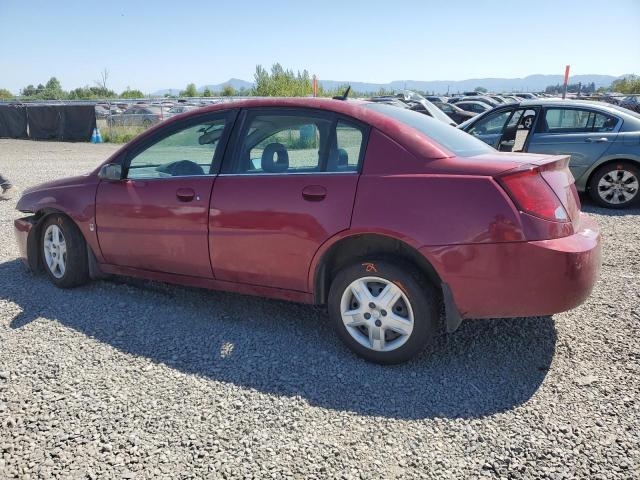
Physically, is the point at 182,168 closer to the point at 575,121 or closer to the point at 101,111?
the point at 575,121

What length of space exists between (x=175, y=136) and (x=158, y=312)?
1.43 metres

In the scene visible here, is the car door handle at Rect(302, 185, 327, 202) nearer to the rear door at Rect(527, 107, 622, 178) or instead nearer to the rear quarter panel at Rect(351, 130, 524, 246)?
the rear quarter panel at Rect(351, 130, 524, 246)

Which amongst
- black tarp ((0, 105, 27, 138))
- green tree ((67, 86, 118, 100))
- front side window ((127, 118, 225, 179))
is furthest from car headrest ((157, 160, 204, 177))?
green tree ((67, 86, 118, 100))

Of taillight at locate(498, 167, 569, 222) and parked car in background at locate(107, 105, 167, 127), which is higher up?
parked car in background at locate(107, 105, 167, 127)

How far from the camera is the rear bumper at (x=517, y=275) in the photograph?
2.82 metres

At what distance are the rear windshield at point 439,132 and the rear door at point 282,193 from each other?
375 mm

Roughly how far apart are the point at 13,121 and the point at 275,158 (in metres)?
28.6

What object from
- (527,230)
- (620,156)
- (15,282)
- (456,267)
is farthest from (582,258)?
(620,156)

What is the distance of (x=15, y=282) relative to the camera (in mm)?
4887

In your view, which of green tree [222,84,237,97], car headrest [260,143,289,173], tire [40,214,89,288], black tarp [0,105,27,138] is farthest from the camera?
green tree [222,84,237,97]

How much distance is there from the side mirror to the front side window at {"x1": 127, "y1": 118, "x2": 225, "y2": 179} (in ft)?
0.25

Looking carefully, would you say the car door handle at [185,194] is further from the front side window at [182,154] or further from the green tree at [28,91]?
the green tree at [28,91]

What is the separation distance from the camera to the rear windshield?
334cm

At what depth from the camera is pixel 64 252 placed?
455cm
